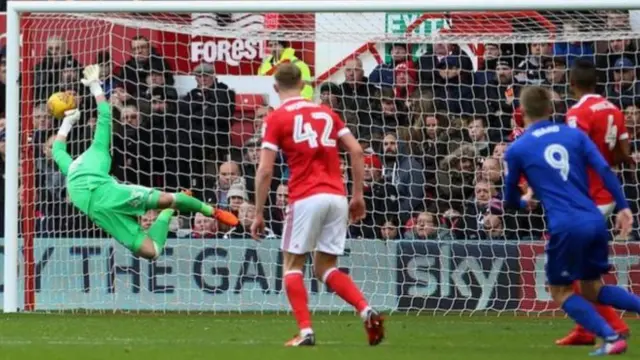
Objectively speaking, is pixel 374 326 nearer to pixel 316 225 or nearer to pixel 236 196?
pixel 316 225

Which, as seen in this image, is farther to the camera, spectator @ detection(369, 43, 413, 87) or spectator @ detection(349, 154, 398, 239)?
spectator @ detection(369, 43, 413, 87)

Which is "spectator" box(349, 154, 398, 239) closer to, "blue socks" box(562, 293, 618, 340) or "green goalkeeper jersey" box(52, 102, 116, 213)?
"green goalkeeper jersey" box(52, 102, 116, 213)

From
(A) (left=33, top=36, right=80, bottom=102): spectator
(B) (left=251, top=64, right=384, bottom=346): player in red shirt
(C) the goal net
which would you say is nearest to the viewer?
(B) (left=251, top=64, right=384, bottom=346): player in red shirt

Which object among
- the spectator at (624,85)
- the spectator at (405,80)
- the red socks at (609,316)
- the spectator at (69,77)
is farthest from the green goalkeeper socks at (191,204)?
the red socks at (609,316)

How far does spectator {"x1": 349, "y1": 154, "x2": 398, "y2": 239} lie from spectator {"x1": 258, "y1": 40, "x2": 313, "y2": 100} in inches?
42.2

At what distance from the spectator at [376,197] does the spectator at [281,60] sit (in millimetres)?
1072

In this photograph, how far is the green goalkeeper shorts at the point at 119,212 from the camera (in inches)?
627

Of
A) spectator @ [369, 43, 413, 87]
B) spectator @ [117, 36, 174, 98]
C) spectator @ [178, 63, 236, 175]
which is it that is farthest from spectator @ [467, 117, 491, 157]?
spectator @ [117, 36, 174, 98]

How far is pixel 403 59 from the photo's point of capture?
1766 cm

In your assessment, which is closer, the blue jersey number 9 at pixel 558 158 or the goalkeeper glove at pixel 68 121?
the blue jersey number 9 at pixel 558 158

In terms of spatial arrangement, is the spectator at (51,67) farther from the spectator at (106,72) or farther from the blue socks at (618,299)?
the blue socks at (618,299)

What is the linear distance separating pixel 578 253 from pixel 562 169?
55 centimetres

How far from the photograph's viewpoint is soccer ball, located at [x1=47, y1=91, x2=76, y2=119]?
16.0 m

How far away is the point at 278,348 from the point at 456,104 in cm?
683
